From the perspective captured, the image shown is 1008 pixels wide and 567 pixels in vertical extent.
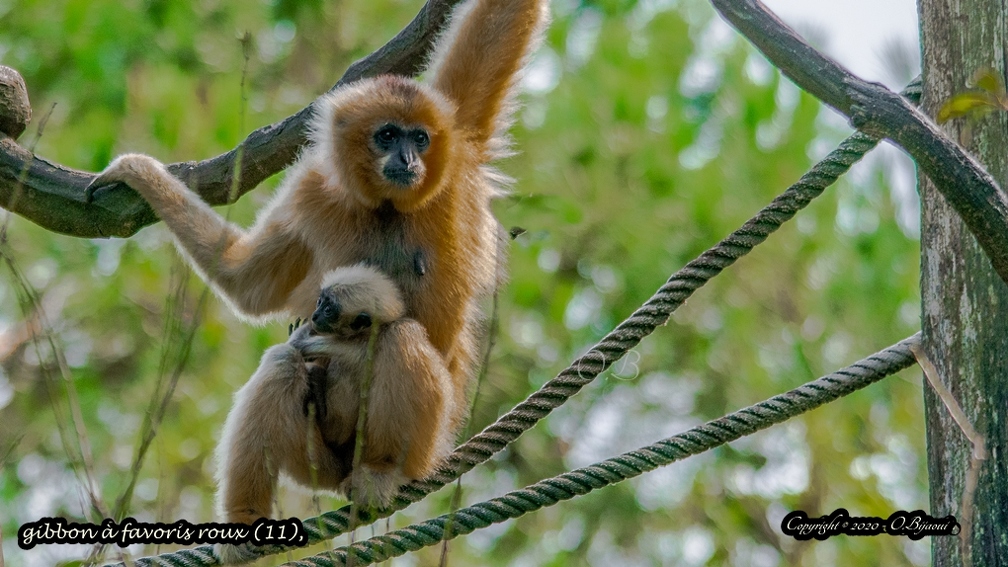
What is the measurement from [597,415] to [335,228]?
6.80m

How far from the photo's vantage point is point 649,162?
11.2 metres

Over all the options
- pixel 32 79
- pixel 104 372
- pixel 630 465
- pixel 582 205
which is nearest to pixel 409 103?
pixel 630 465

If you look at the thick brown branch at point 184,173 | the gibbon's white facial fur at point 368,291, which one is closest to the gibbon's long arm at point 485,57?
the thick brown branch at point 184,173

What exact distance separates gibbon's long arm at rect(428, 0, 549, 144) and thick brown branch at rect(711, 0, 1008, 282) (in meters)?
2.42

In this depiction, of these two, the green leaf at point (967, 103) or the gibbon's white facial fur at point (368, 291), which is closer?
the green leaf at point (967, 103)

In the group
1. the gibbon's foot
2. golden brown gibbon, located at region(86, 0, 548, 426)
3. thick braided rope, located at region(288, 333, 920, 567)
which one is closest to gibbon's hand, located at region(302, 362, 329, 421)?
the gibbon's foot

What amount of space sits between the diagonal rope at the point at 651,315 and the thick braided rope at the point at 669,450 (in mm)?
177

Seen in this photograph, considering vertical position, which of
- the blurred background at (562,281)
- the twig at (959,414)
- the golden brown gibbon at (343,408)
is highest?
the blurred background at (562,281)

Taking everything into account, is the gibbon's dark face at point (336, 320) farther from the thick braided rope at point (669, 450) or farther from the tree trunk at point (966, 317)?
the tree trunk at point (966, 317)

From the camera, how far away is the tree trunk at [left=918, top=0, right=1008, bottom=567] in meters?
3.13

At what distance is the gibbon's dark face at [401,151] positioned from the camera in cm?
475

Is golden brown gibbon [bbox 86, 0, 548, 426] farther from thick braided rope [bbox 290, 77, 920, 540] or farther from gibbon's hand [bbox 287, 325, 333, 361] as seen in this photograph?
thick braided rope [bbox 290, 77, 920, 540]

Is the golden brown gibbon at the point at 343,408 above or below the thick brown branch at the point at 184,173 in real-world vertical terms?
below

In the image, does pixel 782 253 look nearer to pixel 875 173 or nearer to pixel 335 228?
pixel 875 173
